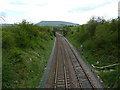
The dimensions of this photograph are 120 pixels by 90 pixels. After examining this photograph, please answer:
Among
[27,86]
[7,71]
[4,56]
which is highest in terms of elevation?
[4,56]

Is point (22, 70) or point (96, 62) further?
point (96, 62)

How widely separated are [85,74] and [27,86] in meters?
6.22

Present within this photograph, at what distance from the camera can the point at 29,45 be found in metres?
28.8

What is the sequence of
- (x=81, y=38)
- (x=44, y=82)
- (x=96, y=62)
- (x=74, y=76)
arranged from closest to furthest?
(x=44, y=82) → (x=74, y=76) → (x=96, y=62) → (x=81, y=38)

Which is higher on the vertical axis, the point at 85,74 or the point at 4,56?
the point at 4,56

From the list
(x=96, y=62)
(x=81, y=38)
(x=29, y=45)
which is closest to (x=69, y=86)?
(x=96, y=62)

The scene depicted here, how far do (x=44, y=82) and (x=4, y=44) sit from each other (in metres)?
8.41

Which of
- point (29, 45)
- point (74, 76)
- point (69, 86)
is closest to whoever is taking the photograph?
point (69, 86)

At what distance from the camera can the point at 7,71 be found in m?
14.2

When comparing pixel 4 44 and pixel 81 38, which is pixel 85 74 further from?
pixel 81 38

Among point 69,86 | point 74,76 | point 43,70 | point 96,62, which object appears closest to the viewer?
point 69,86

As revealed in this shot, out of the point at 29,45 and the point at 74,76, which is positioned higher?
the point at 29,45

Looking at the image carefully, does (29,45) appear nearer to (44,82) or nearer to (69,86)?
(44,82)

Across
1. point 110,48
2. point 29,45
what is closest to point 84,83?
point 110,48
